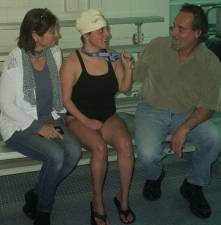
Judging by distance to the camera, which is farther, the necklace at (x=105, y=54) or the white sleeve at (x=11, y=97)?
the necklace at (x=105, y=54)

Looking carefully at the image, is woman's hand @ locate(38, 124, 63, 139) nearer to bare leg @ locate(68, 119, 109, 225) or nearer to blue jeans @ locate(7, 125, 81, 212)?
blue jeans @ locate(7, 125, 81, 212)

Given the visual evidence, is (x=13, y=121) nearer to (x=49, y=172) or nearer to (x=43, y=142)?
(x=43, y=142)

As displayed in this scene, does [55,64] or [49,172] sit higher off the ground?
[55,64]

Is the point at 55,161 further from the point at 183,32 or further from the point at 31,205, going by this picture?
the point at 183,32

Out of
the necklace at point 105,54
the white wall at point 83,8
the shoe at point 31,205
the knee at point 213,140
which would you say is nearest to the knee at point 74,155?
the shoe at point 31,205

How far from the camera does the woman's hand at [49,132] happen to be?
91.7 inches

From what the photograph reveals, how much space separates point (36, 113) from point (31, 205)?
581mm

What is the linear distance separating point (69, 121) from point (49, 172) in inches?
15.3

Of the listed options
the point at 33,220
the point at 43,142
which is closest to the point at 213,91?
the point at 43,142

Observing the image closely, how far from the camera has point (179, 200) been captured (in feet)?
9.14

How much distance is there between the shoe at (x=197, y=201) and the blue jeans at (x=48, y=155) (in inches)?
32.2

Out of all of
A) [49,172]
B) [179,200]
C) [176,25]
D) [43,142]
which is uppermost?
[176,25]

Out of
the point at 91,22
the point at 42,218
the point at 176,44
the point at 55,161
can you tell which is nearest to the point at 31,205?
the point at 42,218

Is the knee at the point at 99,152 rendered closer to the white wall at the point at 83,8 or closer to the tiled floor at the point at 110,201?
the tiled floor at the point at 110,201
